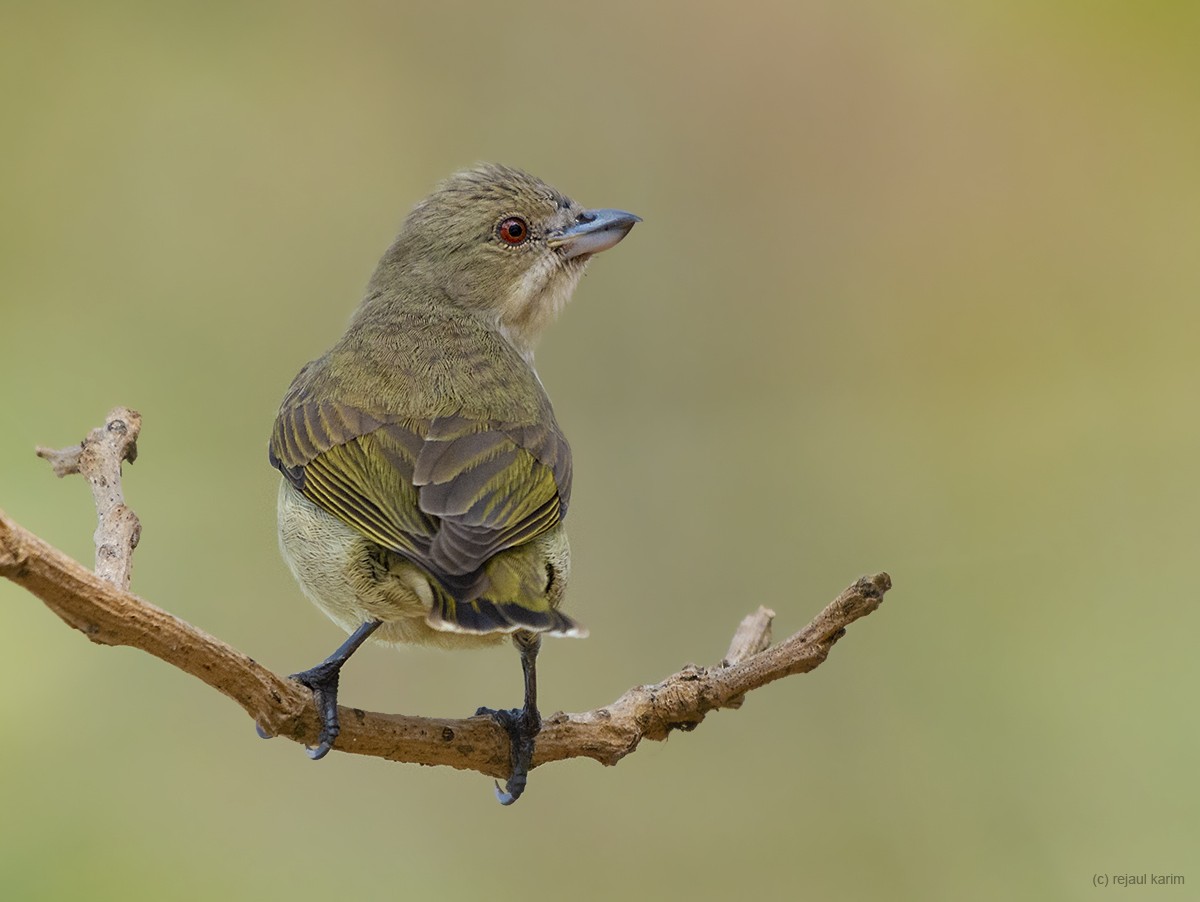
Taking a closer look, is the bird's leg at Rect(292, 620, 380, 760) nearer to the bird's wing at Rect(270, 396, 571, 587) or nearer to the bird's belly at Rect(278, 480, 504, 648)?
the bird's belly at Rect(278, 480, 504, 648)

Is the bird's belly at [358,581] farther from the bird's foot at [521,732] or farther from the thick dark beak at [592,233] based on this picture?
the thick dark beak at [592,233]

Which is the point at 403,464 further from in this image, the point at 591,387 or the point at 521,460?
the point at 591,387

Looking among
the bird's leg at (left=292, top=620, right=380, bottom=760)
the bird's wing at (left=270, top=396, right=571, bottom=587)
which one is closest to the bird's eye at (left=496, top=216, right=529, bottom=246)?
the bird's wing at (left=270, top=396, right=571, bottom=587)

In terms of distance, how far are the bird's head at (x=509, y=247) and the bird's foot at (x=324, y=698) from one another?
1.72m

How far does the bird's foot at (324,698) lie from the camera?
9.77 feet

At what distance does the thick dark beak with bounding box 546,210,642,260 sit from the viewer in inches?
178

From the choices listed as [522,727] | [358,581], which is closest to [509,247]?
[358,581]

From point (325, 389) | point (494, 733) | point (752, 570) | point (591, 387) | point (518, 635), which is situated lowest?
point (494, 733)

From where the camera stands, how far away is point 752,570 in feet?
18.2

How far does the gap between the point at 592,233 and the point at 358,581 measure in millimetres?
1769

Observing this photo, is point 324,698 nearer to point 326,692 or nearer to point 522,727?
point 326,692

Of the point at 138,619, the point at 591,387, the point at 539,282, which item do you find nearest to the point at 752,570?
the point at 591,387

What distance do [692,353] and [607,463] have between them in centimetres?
67

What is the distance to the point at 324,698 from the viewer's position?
301 centimetres
